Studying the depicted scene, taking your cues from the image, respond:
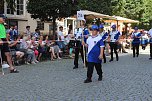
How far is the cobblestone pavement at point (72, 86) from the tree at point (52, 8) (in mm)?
9058

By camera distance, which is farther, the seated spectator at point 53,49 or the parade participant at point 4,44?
the seated spectator at point 53,49

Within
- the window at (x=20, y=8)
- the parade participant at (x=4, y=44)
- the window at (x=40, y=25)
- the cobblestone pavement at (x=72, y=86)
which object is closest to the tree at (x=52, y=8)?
the window at (x=20, y=8)

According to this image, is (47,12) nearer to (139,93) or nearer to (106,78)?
(106,78)

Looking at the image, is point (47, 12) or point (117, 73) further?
point (47, 12)

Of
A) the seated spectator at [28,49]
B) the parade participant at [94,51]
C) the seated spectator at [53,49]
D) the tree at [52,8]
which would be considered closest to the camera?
the parade participant at [94,51]

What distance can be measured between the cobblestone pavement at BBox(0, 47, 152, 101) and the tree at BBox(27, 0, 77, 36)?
9.06 m

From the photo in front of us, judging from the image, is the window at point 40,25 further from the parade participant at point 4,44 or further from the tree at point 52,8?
the parade participant at point 4,44

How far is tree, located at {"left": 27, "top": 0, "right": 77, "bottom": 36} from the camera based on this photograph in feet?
76.6

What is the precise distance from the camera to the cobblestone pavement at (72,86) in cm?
921

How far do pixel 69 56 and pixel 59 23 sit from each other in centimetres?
1678

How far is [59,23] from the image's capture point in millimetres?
38281

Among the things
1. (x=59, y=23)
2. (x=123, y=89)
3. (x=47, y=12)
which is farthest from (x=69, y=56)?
(x=59, y=23)

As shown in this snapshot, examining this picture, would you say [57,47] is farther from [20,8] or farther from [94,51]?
[20,8]

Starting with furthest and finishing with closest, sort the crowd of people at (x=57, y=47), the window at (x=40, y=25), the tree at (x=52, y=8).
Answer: the window at (x=40, y=25), the tree at (x=52, y=8), the crowd of people at (x=57, y=47)
